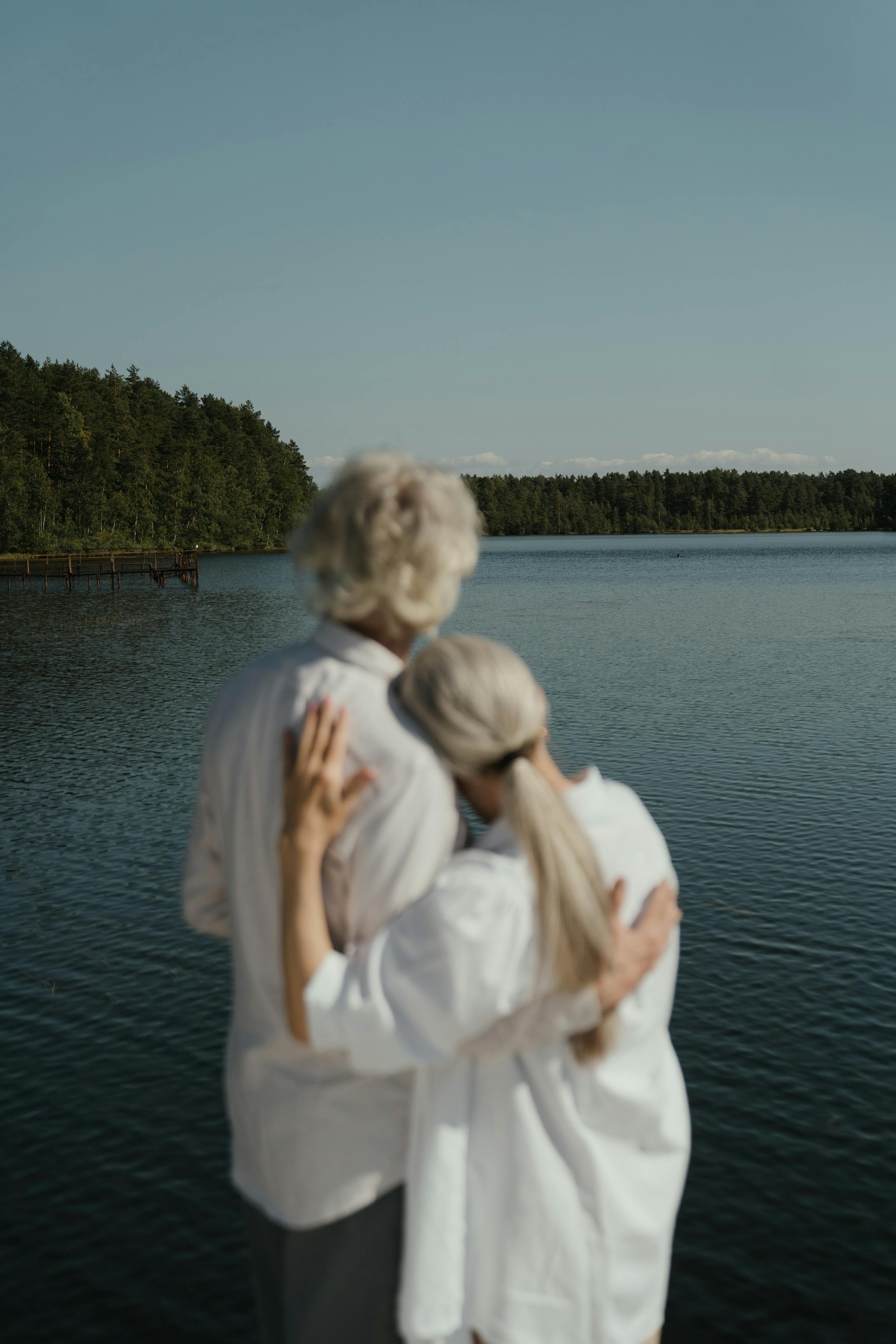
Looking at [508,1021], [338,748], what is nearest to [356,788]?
[338,748]

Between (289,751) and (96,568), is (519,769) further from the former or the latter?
(96,568)

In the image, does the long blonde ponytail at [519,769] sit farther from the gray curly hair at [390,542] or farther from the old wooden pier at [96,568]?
the old wooden pier at [96,568]

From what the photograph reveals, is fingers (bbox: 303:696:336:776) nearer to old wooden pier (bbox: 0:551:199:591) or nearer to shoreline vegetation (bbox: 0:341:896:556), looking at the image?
old wooden pier (bbox: 0:551:199:591)

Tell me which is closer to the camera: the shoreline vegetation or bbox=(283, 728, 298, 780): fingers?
bbox=(283, 728, 298, 780): fingers

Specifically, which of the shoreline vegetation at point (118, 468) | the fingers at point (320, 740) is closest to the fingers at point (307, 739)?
the fingers at point (320, 740)

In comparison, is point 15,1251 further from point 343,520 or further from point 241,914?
point 343,520

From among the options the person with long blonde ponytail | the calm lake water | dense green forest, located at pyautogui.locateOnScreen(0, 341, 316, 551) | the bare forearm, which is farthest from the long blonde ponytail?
dense green forest, located at pyautogui.locateOnScreen(0, 341, 316, 551)

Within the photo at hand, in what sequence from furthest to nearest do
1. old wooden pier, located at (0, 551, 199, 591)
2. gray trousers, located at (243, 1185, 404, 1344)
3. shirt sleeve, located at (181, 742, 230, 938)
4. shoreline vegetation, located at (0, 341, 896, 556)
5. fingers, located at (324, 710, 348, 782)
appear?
1. shoreline vegetation, located at (0, 341, 896, 556)
2. old wooden pier, located at (0, 551, 199, 591)
3. shirt sleeve, located at (181, 742, 230, 938)
4. gray trousers, located at (243, 1185, 404, 1344)
5. fingers, located at (324, 710, 348, 782)

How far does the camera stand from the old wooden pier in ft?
244

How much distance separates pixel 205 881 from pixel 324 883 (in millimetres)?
473

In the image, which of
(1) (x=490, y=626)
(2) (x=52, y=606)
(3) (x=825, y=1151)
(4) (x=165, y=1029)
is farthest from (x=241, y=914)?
(2) (x=52, y=606)

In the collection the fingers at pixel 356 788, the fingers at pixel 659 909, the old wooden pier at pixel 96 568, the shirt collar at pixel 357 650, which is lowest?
the old wooden pier at pixel 96 568

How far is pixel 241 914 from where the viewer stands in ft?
7.99

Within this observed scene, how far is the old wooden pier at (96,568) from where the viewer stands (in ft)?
244
